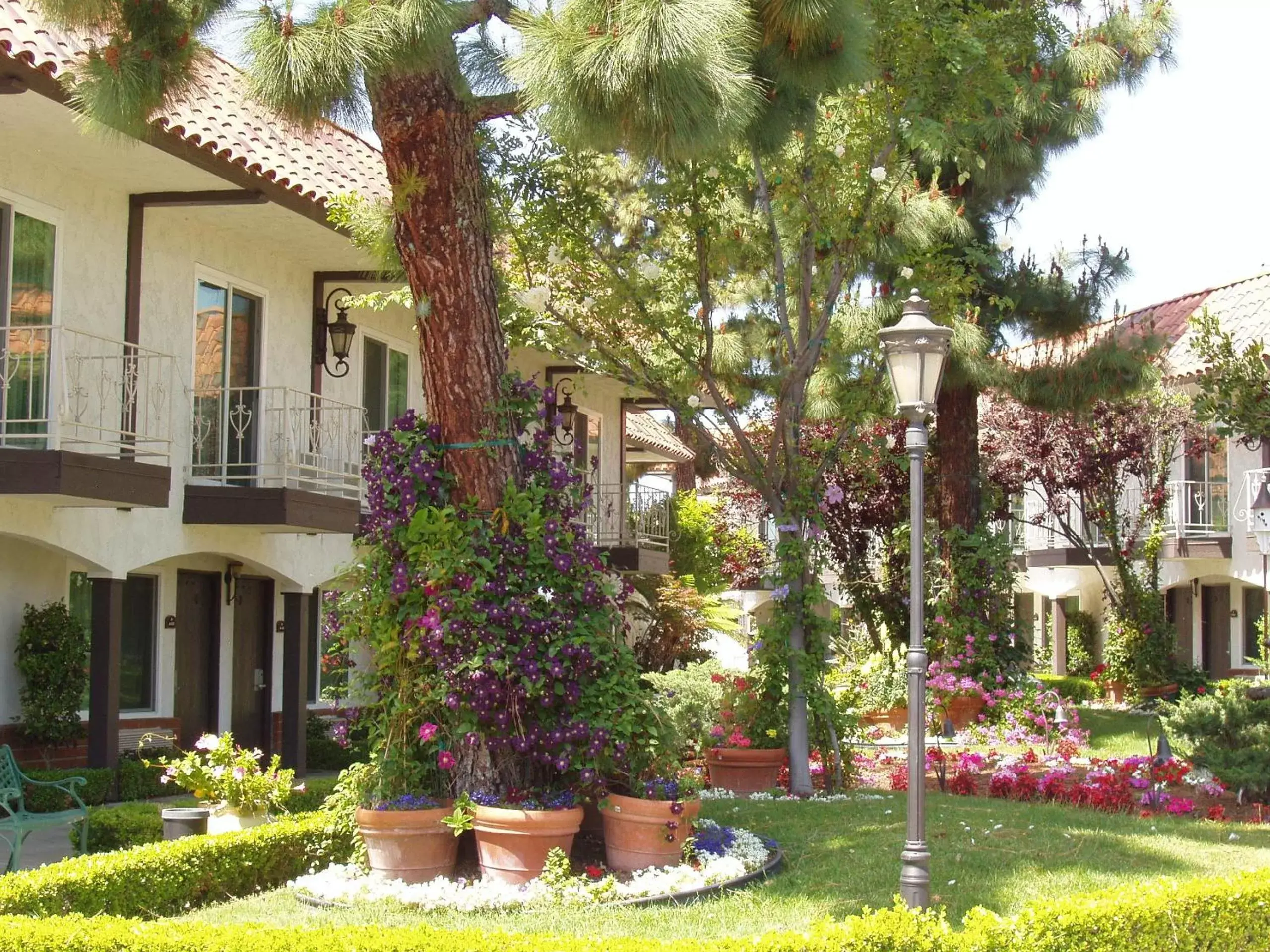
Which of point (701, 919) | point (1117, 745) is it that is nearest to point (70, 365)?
point (701, 919)

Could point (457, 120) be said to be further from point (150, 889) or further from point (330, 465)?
point (330, 465)

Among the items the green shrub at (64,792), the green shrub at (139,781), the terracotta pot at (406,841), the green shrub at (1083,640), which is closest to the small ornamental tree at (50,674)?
the green shrub at (64,792)

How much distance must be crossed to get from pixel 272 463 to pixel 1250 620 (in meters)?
20.5

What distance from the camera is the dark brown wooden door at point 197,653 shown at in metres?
14.5

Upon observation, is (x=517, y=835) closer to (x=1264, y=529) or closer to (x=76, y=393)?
(x=76, y=393)

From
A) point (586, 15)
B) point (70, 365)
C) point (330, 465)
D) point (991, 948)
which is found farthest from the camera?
point (330, 465)

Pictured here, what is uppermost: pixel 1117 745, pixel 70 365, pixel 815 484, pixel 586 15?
pixel 586 15

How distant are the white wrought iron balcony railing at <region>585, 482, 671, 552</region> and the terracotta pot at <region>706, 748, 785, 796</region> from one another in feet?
26.7

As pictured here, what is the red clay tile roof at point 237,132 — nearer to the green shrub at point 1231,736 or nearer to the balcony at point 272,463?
the balcony at point 272,463

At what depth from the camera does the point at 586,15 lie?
6.59 m

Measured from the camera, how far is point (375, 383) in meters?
17.2

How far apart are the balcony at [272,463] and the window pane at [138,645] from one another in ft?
3.66

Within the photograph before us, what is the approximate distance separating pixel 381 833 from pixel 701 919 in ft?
6.22

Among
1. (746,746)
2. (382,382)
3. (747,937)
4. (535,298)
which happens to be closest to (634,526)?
(382,382)
